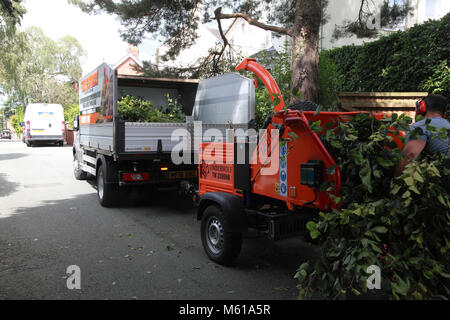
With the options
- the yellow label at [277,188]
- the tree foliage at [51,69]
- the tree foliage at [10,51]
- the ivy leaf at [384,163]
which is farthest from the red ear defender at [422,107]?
the tree foliage at [51,69]

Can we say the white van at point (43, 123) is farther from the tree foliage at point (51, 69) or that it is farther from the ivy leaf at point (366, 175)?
the ivy leaf at point (366, 175)

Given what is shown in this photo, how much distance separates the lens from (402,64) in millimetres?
9461

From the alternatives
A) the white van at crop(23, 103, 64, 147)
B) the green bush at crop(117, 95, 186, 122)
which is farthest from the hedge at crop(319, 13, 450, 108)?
the white van at crop(23, 103, 64, 147)

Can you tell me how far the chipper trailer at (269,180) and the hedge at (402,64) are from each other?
16.1 ft

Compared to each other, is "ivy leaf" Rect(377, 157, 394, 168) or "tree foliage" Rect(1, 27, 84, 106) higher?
"tree foliage" Rect(1, 27, 84, 106)

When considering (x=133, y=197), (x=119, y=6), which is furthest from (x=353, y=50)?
(x=133, y=197)

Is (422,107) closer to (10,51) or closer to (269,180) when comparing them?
(269,180)

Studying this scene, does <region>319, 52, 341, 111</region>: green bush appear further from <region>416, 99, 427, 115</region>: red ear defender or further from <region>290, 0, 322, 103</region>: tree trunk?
<region>416, 99, 427, 115</region>: red ear defender

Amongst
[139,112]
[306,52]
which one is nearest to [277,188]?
[139,112]

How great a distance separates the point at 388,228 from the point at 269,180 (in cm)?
143

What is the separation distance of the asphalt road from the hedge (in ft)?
16.5

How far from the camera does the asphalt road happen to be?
12.3ft

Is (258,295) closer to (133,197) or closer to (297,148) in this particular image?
(297,148)
